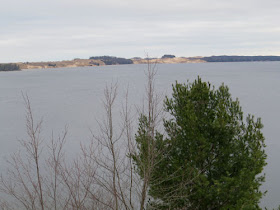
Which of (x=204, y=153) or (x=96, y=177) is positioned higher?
(x=204, y=153)

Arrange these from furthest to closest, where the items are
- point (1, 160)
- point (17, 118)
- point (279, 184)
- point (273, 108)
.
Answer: point (273, 108)
point (17, 118)
point (1, 160)
point (279, 184)

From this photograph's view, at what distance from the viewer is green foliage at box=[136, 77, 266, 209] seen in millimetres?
11094

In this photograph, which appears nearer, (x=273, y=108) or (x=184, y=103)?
(x=184, y=103)

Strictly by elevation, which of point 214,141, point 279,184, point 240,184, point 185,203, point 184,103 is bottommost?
point 279,184

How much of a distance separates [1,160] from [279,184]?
730 inches

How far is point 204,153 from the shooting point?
11.3 m

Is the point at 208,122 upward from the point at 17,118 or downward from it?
Result: upward

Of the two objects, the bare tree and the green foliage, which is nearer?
the bare tree

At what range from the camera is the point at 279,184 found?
20.7 metres

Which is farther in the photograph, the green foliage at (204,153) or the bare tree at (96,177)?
the green foliage at (204,153)

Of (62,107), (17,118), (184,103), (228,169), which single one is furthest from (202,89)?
(62,107)

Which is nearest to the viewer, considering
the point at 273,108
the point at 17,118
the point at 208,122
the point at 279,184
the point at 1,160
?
the point at 208,122

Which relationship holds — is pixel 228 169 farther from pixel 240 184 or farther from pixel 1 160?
pixel 1 160

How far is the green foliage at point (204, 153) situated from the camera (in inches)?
437
